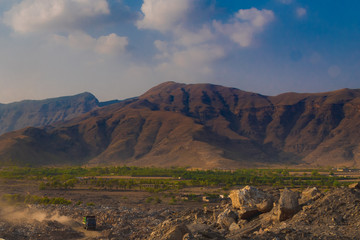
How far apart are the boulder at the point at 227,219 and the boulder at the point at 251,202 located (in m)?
0.42

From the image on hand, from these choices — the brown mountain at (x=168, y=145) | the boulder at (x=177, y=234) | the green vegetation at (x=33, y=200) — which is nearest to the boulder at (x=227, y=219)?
the boulder at (x=177, y=234)

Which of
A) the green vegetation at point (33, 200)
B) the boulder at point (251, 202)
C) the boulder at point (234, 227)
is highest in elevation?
the boulder at point (251, 202)

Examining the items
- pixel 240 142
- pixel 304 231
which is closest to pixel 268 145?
pixel 240 142

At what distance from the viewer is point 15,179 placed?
78500 mm

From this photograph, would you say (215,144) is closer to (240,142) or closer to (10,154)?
(240,142)

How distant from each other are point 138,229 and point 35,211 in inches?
546

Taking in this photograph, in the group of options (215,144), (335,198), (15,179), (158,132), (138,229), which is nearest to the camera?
(335,198)

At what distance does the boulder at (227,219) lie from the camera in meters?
20.3

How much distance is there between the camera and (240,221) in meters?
20.4

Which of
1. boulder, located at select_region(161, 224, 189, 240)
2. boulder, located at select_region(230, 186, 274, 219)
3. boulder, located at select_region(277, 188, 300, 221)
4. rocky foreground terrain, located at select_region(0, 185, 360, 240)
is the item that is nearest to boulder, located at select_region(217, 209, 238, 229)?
rocky foreground terrain, located at select_region(0, 185, 360, 240)

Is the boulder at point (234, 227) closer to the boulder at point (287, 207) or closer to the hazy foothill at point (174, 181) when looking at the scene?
the hazy foothill at point (174, 181)

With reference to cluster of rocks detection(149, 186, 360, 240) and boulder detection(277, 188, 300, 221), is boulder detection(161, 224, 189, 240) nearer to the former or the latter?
cluster of rocks detection(149, 186, 360, 240)

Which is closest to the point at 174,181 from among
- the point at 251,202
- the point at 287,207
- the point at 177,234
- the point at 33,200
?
the point at 33,200

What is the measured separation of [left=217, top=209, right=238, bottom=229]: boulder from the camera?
20.3 m
